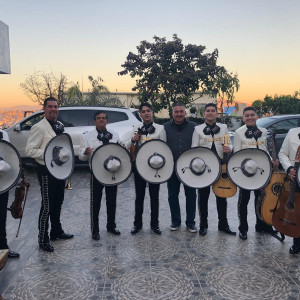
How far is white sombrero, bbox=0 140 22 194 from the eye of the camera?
3.51m

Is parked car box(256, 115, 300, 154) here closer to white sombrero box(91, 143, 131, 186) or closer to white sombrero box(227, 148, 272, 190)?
white sombrero box(227, 148, 272, 190)

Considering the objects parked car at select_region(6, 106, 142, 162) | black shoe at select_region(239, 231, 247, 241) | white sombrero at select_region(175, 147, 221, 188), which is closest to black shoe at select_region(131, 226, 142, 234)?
white sombrero at select_region(175, 147, 221, 188)

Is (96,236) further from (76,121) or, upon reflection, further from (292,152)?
(76,121)

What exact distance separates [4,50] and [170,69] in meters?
11.2

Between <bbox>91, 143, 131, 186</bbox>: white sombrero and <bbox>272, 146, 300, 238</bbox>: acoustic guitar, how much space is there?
1891 mm

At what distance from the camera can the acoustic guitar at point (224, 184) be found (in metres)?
4.43

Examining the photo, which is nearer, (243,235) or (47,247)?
(47,247)

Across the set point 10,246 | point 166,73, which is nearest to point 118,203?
point 10,246

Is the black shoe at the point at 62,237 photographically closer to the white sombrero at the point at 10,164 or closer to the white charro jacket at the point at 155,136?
the white sombrero at the point at 10,164

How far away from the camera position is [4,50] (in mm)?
13336

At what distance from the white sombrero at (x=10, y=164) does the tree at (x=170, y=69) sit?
18.3 metres

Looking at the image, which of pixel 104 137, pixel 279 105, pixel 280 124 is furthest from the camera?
pixel 279 105

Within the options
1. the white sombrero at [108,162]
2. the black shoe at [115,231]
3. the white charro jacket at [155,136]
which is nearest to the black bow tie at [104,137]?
the white sombrero at [108,162]

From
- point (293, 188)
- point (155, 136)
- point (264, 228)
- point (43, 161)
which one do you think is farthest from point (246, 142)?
point (43, 161)
